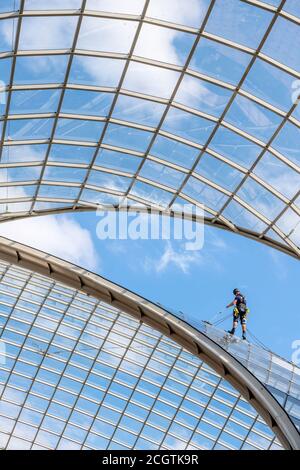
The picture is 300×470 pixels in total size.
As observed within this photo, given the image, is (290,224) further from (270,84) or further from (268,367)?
(270,84)

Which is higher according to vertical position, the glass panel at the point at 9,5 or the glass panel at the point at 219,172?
the glass panel at the point at 219,172

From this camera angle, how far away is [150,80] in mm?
34562

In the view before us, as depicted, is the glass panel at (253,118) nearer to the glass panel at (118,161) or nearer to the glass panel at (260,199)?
the glass panel at (260,199)

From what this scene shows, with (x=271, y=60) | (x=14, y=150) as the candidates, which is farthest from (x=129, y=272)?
(x=271, y=60)

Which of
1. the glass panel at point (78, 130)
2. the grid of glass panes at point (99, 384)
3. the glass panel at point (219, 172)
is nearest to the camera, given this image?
the glass panel at point (78, 130)

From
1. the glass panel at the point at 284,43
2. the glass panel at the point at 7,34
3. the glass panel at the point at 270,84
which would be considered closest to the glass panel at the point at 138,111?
the glass panel at the point at 270,84

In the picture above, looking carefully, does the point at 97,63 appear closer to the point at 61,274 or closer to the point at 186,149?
the point at 186,149

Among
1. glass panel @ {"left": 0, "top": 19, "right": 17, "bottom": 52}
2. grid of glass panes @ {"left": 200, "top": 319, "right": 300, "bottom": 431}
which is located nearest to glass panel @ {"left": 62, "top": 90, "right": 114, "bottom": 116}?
glass panel @ {"left": 0, "top": 19, "right": 17, "bottom": 52}

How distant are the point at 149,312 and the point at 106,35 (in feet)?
55.0

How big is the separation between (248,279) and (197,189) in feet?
31.5

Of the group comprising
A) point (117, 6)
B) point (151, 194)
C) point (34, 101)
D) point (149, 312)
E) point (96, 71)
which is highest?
point (151, 194)

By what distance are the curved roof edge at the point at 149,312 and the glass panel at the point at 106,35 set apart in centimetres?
1350

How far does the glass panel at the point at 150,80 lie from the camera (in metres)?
33.8

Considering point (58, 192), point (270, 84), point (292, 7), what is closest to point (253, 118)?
point (270, 84)
